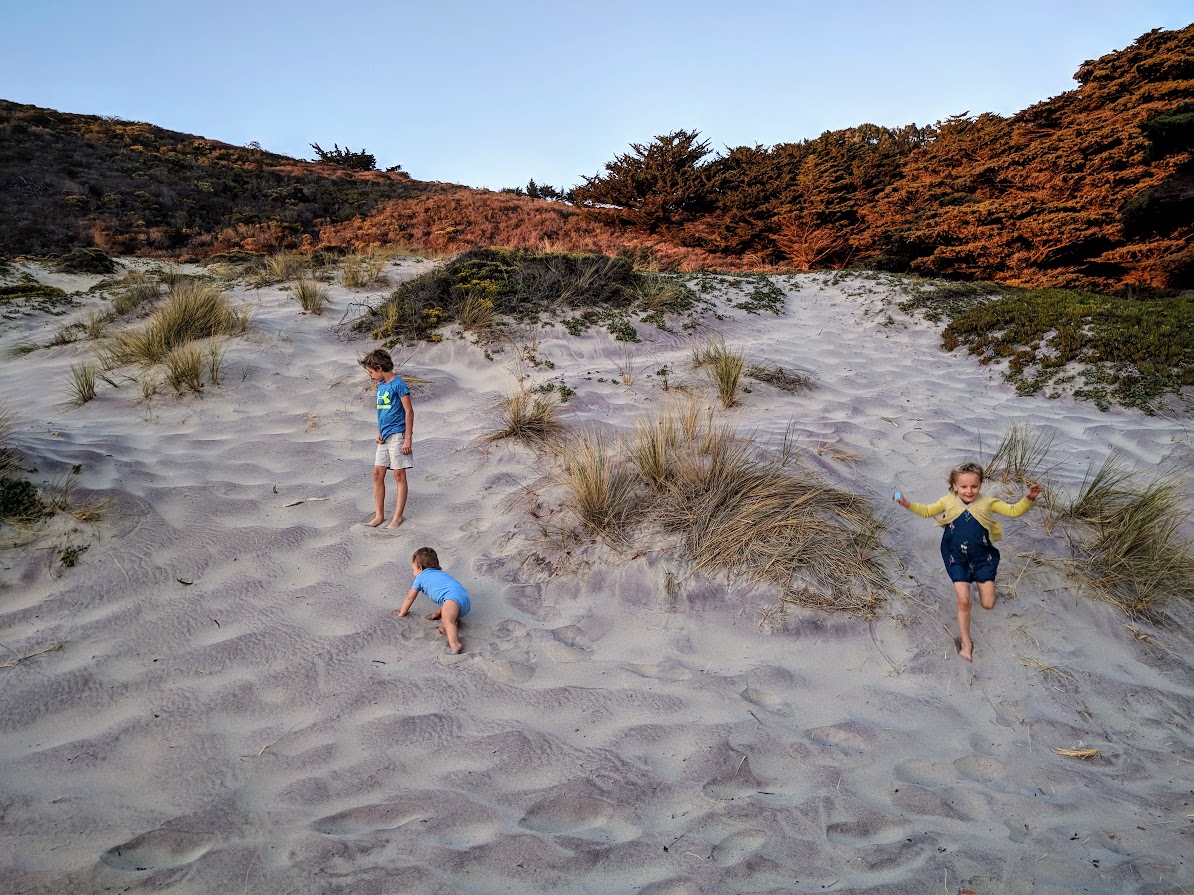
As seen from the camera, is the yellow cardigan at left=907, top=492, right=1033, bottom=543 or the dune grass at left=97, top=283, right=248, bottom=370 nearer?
the yellow cardigan at left=907, top=492, right=1033, bottom=543

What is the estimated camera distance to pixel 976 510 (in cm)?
340

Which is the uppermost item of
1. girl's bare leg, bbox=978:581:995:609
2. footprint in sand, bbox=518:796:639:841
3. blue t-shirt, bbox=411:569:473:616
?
girl's bare leg, bbox=978:581:995:609

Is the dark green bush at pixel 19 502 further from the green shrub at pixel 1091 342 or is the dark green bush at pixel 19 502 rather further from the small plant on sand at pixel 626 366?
the green shrub at pixel 1091 342

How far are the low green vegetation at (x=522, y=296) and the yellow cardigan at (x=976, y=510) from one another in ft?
16.5

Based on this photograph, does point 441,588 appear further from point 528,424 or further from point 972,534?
point 972,534

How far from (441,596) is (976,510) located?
3.15 m

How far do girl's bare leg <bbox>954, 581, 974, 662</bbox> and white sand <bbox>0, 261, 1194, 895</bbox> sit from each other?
7cm

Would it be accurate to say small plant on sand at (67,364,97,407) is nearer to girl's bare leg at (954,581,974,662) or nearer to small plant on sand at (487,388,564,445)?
small plant on sand at (487,388,564,445)

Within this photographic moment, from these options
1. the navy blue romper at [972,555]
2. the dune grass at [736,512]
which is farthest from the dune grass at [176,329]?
the navy blue romper at [972,555]

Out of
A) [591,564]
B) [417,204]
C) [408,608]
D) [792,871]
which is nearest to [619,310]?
[591,564]

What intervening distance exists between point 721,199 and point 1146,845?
→ 18.4 meters

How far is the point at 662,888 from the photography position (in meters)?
2.01

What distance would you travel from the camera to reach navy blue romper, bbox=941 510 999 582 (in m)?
3.35

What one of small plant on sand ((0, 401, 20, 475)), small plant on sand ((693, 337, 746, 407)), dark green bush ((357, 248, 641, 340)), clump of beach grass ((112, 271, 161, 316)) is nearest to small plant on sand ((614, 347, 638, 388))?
small plant on sand ((693, 337, 746, 407))
